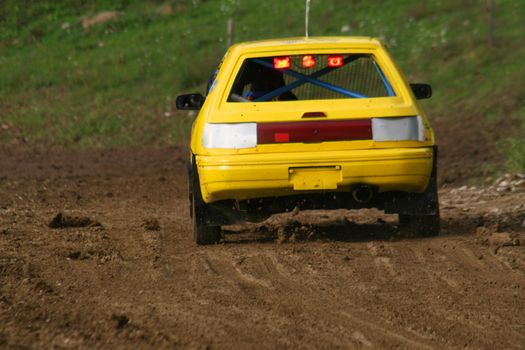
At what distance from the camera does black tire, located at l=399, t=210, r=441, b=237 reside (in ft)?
34.2

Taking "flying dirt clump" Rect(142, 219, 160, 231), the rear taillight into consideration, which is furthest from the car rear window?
"flying dirt clump" Rect(142, 219, 160, 231)

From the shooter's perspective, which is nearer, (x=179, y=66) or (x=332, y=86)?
(x=332, y=86)

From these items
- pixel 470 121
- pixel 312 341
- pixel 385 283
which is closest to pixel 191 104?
pixel 385 283

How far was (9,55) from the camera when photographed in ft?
97.1

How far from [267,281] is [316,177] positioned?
58.2 inches

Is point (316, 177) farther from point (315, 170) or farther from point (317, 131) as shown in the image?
point (317, 131)

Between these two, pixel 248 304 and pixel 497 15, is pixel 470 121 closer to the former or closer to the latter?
pixel 497 15

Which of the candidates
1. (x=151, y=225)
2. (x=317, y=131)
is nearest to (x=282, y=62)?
(x=317, y=131)

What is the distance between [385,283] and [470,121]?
12.5 m

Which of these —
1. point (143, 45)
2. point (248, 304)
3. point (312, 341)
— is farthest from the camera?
point (143, 45)

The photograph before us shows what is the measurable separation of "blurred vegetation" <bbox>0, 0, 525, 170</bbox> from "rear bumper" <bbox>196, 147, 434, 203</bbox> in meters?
10.0

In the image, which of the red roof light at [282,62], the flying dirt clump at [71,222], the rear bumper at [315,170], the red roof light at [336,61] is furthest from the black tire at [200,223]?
the flying dirt clump at [71,222]

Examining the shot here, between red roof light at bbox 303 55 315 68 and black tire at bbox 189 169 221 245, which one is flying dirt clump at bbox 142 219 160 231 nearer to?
black tire at bbox 189 169 221 245

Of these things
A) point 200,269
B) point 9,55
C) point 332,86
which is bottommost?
point 9,55
